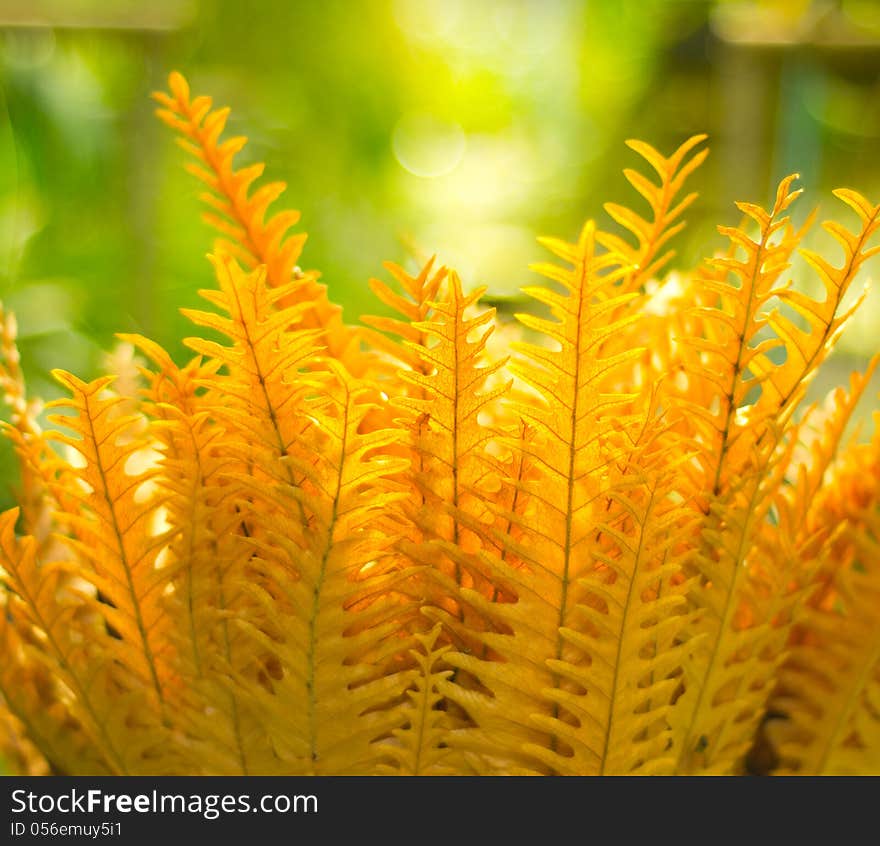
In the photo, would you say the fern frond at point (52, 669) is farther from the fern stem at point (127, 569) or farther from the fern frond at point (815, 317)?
the fern frond at point (815, 317)

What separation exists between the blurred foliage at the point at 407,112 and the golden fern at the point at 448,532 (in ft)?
1.73

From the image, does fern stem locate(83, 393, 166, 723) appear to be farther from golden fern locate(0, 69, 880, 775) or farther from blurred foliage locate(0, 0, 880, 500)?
blurred foliage locate(0, 0, 880, 500)

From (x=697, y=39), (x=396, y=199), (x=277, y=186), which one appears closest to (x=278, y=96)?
(x=396, y=199)

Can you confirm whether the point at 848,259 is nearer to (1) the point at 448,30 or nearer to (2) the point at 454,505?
(2) the point at 454,505

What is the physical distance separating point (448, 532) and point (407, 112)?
65cm

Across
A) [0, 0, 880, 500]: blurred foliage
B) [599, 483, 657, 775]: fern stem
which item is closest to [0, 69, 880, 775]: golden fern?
[599, 483, 657, 775]: fern stem

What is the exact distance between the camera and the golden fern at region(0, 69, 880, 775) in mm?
122

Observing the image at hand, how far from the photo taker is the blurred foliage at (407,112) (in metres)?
0.69

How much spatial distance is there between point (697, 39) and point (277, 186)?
2.40 feet

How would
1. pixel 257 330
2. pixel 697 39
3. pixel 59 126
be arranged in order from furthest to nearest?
pixel 697 39 < pixel 59 126 < pixel 257 330

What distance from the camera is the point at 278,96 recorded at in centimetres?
73

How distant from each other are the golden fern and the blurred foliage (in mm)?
528

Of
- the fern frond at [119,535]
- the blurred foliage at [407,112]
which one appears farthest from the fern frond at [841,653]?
the blurred foliage at [407,112]

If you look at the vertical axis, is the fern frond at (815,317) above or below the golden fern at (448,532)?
above
